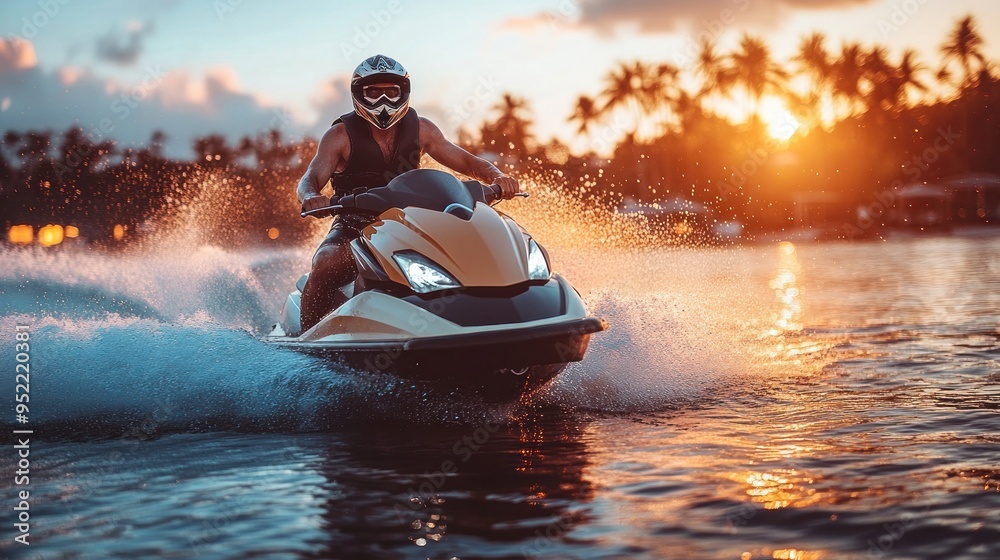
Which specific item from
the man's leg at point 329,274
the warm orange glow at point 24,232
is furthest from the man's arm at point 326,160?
the warm orange glow at point 24,232

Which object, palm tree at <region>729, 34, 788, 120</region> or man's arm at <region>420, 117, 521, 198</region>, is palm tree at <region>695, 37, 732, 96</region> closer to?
palm tree at <region>729, 34, 788, 120</region>

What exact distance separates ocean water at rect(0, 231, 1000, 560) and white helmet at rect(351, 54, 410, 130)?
1.55 meters

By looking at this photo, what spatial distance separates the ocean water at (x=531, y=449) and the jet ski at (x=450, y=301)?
29 cm

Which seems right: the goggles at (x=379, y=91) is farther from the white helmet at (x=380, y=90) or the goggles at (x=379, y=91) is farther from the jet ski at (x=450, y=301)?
the jet ski at (x=450, y=301)

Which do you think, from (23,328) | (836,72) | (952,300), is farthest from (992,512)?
(836,72)

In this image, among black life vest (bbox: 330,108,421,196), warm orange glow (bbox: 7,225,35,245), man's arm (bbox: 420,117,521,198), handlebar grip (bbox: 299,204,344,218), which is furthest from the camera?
warm orange glow (bbox: 7,225,35,245)

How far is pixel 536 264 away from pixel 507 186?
0.94m

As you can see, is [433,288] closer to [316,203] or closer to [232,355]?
[316,203]

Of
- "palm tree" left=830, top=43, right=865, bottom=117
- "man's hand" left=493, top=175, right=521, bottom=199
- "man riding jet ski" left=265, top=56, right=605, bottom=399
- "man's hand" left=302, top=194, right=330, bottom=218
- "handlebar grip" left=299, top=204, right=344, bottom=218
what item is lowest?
"man riding jet ski" left=265, top=56, right=605, bottom=399

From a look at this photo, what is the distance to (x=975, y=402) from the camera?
6.48 metres

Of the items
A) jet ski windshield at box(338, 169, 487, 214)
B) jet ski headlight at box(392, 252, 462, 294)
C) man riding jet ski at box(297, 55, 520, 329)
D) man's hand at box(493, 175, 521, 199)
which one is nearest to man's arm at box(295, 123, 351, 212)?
man riding jet ski at box(297, 55, 520, 329)

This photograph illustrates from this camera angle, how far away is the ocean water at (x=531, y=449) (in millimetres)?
3822

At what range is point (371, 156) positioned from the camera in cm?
694

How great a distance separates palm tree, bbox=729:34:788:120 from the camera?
86.9m
